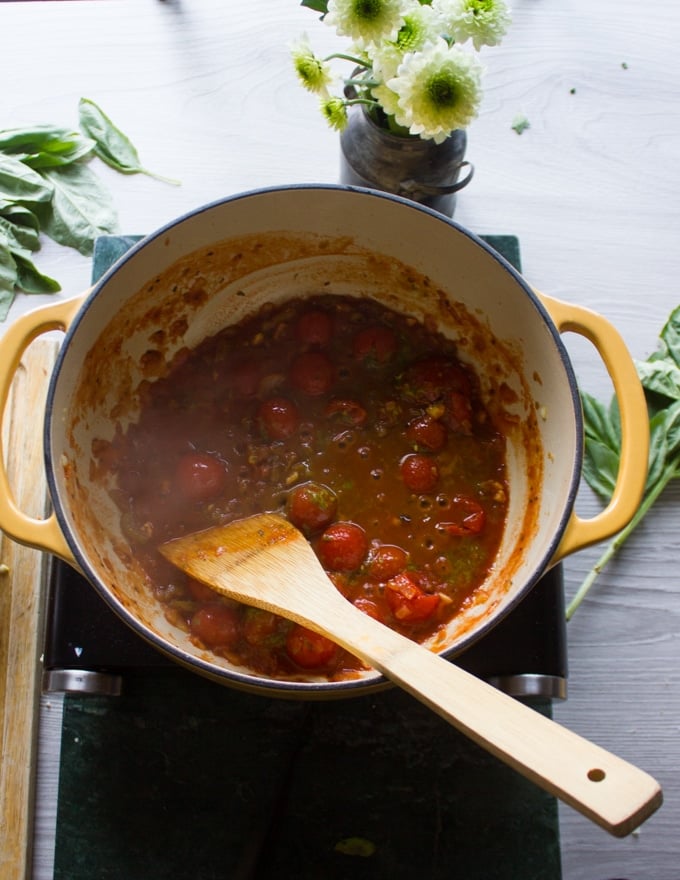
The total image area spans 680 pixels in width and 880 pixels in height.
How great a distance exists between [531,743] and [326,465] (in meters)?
0.57

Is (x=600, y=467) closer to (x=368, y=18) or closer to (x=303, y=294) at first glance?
(x=303, y=294)

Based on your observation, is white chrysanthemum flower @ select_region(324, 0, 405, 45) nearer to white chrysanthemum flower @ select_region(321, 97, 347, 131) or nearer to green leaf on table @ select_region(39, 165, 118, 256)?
white chrysanthemum flower @ select_region(321, 97, 347, 131)

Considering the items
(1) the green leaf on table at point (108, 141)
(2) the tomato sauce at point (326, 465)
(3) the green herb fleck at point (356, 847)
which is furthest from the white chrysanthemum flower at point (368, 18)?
(3) the green herb fleck at point (356, 847)

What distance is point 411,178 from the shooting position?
3.84 feet

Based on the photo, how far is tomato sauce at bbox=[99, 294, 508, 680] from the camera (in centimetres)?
114

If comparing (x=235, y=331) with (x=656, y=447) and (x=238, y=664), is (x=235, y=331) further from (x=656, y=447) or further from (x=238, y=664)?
(x=656, y=447)

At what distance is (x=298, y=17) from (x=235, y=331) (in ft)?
1.92

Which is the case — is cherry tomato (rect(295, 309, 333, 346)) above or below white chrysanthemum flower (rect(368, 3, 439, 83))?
below

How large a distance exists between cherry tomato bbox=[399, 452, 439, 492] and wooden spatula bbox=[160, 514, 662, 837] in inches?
7.3

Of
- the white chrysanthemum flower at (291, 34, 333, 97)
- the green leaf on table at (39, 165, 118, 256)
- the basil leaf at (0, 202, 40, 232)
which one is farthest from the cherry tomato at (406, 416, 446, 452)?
the basil leaf at (0, 202, 40, 232)

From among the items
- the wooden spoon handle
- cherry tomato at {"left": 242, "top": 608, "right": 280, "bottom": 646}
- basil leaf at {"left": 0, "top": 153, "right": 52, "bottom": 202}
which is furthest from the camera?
basil leaf at {"left": 0, "top": 153, "right": 52, "bottom": 202}

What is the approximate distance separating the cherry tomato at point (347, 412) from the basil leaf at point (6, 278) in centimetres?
53

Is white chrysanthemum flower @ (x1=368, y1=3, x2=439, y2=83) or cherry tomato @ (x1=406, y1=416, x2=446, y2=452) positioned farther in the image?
cherry tomato @ (x1=406, y1=416, x2=446, y2=452)

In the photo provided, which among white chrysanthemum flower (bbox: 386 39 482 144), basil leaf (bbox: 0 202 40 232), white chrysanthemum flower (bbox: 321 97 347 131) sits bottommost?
basil leaf (bbox: 0 202 40 232)
